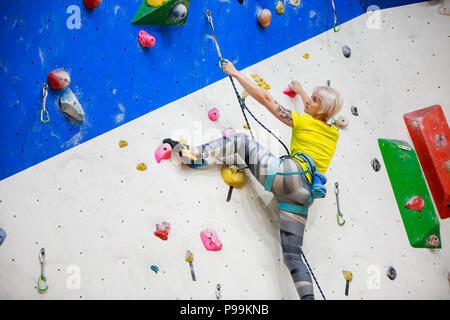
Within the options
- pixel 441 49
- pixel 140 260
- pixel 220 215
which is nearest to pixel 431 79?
pixel 441 49

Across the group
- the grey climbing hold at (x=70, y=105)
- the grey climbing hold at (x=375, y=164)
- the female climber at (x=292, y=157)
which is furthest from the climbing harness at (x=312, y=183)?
the grey climbing hold at (x=70, y=105)

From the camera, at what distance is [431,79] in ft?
10.8

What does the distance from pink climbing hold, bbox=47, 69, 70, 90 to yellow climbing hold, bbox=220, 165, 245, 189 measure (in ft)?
2.84

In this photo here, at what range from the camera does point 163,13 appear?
2268 millimetres

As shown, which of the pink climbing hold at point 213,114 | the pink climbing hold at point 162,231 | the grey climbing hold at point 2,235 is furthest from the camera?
the pink climbing hold at point 213,114

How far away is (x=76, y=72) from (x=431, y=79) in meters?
2.46

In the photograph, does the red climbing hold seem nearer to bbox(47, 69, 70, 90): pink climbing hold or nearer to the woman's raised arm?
bbox(47, 69, 70, 90): pink climbing hold

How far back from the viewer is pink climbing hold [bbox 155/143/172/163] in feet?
7.37

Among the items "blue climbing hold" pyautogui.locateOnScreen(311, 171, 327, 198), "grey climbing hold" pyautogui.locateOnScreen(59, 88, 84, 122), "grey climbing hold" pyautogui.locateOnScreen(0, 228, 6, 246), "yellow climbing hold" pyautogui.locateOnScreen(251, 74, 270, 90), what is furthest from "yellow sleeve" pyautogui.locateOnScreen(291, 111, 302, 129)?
"grey climbing hold" pyautogui.locateOnScreen(0, 228, 6, 246)

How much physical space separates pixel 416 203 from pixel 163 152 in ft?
5.78

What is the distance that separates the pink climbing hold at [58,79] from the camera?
2.01 m

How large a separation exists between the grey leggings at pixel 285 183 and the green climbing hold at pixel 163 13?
65 cm

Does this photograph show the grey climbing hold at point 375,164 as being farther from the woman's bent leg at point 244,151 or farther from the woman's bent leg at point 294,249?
the woman's bent leg at point 244,151

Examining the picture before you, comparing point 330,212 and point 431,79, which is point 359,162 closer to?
point 330,212
